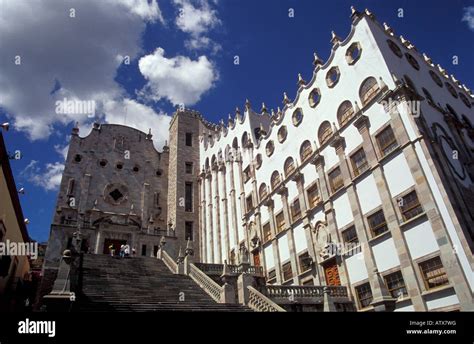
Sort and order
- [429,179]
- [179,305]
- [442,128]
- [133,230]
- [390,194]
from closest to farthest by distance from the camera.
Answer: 1. [179,305]
2. [429,179]
3. [390,194]
4. [442,128]
5. [133,230]

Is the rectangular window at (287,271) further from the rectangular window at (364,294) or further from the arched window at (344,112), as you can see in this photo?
the arched window at (344,112)

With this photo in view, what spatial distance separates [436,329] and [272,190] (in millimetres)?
21387

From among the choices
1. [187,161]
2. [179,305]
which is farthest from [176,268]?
[187,161]

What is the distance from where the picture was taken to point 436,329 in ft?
23.7

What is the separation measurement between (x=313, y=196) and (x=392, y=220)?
7.27 m

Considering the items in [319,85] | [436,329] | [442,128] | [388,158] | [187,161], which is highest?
[187,161]

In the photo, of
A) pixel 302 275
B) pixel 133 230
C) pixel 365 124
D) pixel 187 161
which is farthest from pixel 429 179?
pixel 187 161

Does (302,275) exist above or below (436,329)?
above

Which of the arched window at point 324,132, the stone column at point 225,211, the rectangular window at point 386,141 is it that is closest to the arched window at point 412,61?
the arched window at point 324,132

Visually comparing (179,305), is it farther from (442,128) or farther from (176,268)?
(442,128)

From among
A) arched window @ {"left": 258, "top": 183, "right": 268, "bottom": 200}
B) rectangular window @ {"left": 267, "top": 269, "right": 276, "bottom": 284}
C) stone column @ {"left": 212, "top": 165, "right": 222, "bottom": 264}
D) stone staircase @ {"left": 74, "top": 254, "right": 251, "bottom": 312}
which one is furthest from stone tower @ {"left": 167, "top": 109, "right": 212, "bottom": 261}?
stone staircase @ {"left": 74, "top": 254, "right": 251, "bottom": 312}

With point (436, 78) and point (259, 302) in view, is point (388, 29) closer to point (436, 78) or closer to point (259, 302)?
point (436, 78)

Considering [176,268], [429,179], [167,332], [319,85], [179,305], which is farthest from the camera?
[319,85]

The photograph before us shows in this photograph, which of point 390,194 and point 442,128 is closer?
point 390,194
